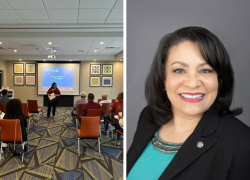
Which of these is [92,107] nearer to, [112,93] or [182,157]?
[182,157]

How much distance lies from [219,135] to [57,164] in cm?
352

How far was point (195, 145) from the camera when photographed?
0.75m

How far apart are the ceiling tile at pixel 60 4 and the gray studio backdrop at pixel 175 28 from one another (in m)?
3.02

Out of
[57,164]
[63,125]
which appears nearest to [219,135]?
[57,164]

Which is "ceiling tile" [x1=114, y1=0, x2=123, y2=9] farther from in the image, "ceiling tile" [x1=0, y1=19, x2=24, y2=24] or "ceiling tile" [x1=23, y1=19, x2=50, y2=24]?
"ceiling tile" [x1=0, y1=19, x2=24, y2=24]

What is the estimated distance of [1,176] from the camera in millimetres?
3256

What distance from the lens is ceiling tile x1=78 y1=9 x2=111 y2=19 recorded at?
404 centimetres

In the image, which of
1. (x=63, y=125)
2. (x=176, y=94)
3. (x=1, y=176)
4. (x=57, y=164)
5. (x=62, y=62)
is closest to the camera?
(x=176, y=94)

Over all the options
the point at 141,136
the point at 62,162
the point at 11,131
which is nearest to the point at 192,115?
the point at 141,136

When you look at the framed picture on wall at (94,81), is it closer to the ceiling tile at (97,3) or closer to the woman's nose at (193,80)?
the ceiling tile at (97,3)

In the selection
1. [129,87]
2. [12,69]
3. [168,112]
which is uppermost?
[12,69]

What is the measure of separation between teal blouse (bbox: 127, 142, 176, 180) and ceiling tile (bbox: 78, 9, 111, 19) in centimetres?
364

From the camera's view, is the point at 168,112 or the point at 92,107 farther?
the point at 92,107

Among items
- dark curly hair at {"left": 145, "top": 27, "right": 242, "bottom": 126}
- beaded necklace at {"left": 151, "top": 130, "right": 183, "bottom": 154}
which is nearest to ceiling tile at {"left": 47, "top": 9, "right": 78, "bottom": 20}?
dark curly hair at {"left": 145, "top": 27, "right": 242, "bottom": 126}
